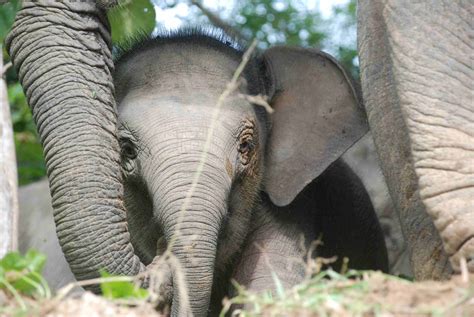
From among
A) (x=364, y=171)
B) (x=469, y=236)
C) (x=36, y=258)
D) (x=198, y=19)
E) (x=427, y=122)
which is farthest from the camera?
(x=198, y=19)

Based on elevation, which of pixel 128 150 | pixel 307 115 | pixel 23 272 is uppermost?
pixel 23 272

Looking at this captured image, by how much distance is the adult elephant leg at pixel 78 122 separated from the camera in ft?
16.9

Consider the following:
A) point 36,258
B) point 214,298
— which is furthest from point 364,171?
point 36,258

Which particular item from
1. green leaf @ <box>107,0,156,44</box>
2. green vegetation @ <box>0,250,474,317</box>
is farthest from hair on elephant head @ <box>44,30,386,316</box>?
green vegetation @ <box>0,250,474,317</box>

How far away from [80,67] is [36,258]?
1625 millimetres

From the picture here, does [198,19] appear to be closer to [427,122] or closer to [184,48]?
[184,48]

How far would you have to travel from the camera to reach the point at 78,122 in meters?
5.25

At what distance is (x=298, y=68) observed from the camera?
265 inches

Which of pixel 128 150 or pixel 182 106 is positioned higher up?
pixel 182 106

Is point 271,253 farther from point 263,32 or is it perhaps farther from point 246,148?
point 263,32

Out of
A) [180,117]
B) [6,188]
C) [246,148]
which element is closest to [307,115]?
[246,148]

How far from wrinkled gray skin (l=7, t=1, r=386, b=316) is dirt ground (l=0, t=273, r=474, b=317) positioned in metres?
1.34

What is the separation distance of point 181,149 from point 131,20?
3.13ft

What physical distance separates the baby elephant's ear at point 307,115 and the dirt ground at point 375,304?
2.85 meters
